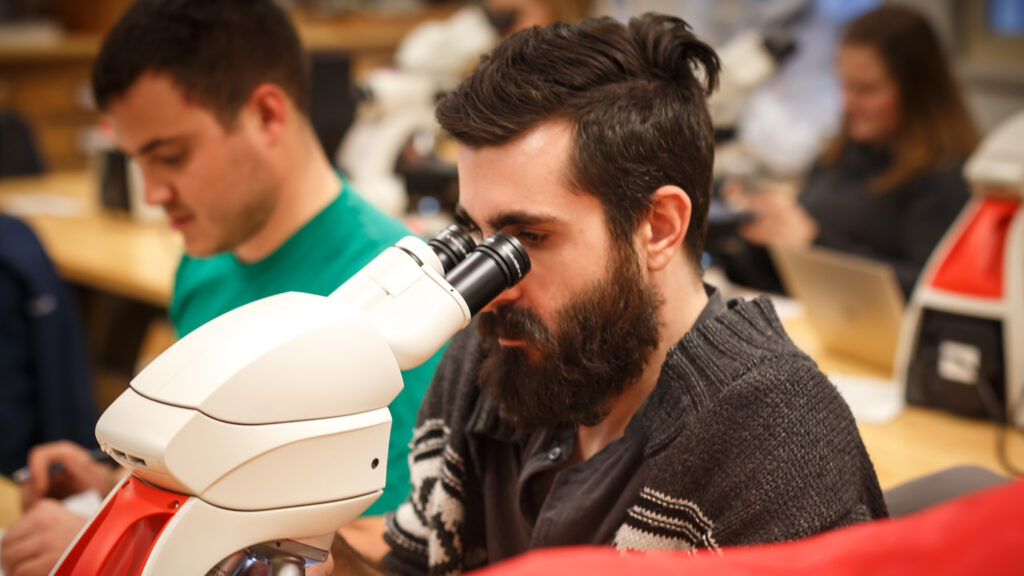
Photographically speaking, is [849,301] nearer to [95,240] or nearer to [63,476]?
[63,476]

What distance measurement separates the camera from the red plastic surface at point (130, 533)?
77 centimetres

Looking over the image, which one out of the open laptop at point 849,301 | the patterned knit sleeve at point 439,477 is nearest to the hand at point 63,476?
the patterned knit sleeve at point 439,477

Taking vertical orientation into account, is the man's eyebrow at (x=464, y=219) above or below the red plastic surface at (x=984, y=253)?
above

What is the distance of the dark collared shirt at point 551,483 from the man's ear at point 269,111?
0.74 meters

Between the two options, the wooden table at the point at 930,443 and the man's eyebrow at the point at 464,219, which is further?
the wooden table at the point at 930,443

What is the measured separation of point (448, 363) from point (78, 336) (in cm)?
144

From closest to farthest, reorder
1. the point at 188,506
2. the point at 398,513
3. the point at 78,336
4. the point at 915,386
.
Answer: the point at 188,506
the point at 398,513
the point at 915,386
the point at 78,336

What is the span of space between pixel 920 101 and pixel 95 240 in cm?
279

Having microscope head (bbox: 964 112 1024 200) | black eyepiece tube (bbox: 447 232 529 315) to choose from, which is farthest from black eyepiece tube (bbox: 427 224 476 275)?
microscope head (bbox: 964 112 1024 200)

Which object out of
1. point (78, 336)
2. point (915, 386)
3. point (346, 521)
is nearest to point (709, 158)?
point (346, 521)

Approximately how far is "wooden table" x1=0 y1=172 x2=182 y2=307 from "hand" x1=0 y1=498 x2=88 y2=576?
135 cm

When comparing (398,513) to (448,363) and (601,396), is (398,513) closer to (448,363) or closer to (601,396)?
(448,363)

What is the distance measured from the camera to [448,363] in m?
1.30

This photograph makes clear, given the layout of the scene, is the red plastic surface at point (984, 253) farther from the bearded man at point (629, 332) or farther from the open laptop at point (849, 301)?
the bearded man at point (629, 332)
